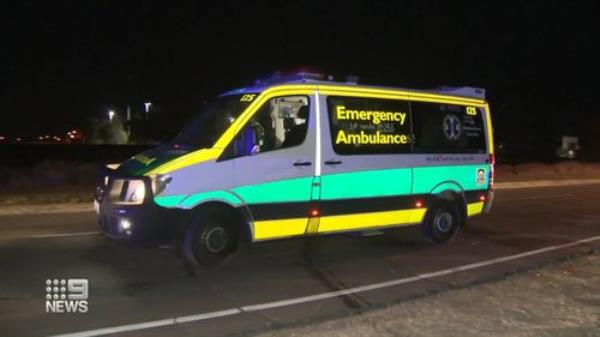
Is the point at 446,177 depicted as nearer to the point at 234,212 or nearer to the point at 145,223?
the point at 234,212

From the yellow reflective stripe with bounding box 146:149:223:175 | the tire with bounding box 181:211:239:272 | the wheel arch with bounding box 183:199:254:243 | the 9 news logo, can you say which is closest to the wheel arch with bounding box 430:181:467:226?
the wheel arch with bounding box 183:199:254:243

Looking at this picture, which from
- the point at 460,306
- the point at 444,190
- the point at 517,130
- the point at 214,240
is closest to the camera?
the point at 460,306

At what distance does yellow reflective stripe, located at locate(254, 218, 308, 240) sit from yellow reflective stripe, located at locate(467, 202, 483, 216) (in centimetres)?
337

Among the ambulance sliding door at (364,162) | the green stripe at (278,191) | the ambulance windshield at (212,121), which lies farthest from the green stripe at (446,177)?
the ambulance windshield at (212,121)

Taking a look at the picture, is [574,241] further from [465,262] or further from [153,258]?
[153,258]

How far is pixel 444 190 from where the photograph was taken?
10742 mm

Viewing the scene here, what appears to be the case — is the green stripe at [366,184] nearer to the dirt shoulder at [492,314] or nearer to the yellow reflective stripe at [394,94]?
the yellow reflective stripe at [394,94]

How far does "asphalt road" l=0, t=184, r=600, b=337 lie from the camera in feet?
20.8

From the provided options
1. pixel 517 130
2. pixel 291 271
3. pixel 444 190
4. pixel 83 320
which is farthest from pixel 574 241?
pixel 517 130

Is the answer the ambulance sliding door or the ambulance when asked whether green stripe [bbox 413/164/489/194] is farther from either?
the ambulance sliding door

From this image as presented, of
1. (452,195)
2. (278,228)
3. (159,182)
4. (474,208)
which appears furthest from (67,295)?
(474,208)

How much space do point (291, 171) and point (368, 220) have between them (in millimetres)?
1588

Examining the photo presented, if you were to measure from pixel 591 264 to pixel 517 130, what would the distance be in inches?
2724

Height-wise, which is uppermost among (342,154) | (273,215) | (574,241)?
(342,154)
